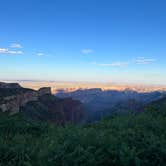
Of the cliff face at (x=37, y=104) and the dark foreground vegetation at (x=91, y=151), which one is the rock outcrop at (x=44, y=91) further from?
the dark foreground vegetation at (x=91, y=151)

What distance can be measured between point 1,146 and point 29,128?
198 inches

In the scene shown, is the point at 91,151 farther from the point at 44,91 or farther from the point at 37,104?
the point at 44,91

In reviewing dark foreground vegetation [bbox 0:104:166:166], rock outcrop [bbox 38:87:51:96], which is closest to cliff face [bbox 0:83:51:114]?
rock outcrop [bbox 38:87:51:96]

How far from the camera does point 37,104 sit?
99.2 metres

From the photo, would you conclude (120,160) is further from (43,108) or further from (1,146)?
(43,108)

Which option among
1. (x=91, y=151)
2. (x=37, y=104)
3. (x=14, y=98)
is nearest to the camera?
(x=91, y=151)

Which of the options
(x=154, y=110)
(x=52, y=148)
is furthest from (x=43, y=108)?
(x=52, y=148)

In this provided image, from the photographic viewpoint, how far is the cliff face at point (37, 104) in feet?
256

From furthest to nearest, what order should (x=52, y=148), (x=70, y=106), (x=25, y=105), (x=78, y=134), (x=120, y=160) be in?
(x=70, y=106) → (x=25, y=105) → (x=78, y=134) → (x=52, y=148) → (x=120, y=160)

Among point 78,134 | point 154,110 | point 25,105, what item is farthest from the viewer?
point 25,105

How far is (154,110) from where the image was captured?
14.2 meters

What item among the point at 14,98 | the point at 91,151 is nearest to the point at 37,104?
the point at 14,98

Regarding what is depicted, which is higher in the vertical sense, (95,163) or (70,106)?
(95,163)

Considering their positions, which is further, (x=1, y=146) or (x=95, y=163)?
(x=1, y=146)
